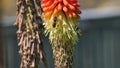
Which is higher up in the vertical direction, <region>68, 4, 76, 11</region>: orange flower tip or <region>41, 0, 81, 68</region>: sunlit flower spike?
<region>68, 4, 76, 11</region>: orange flower tip

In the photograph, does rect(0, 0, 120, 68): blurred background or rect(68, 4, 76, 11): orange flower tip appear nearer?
rect(68, 4, 76, 11): orange flower tip

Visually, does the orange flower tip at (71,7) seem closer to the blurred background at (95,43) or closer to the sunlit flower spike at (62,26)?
the sunlit flower spike at (62,26)

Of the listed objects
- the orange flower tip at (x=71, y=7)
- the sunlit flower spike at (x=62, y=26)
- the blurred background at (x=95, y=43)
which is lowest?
the sunlit flower spike at (x=62, y=26)

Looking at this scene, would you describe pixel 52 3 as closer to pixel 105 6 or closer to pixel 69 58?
pixel 69 58

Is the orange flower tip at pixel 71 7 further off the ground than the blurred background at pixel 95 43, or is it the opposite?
the blurred background at pixel 95 43

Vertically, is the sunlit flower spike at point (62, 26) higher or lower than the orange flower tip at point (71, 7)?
lower

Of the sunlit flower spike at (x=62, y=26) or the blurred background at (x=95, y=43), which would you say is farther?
the blurred background at (x=95, y=43)

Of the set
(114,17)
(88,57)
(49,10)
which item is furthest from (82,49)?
(49,10)

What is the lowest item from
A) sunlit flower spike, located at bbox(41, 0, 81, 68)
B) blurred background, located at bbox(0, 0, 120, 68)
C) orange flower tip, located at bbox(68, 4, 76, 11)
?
sunlit flower spike, located at bbox(41, 0, 81, 68)

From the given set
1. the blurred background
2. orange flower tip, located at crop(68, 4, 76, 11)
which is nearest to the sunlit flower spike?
orange flower tip, located at crop(68, 4, 76, 11)

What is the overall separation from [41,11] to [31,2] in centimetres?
5

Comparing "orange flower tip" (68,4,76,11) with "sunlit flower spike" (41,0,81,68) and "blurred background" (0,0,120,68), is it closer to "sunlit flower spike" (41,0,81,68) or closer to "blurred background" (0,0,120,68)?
"sunlit flower spike" (41,0,81,68)

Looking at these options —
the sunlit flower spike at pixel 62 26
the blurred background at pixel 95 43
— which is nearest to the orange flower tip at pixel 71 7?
the sunlit flower spike at pixel 62 26

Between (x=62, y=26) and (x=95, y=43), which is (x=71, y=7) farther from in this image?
(x=95, y=43)
